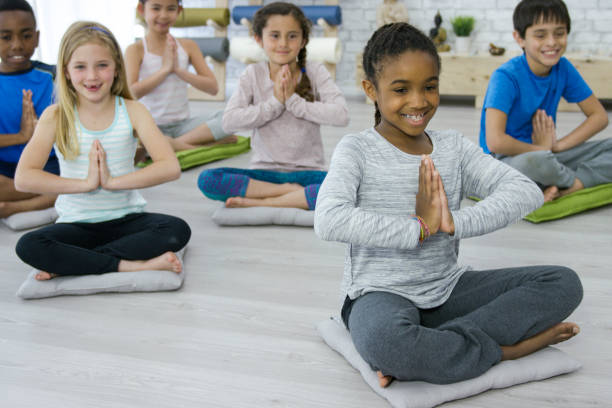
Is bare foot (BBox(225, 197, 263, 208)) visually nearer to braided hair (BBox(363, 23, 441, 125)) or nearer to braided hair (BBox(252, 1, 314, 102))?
braided hair (BBox(252, 1, 314, 102))

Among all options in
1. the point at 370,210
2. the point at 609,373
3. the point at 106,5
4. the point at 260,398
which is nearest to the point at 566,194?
the point at 609,373

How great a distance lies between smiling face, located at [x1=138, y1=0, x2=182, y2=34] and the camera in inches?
110

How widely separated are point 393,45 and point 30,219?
4.70 feet

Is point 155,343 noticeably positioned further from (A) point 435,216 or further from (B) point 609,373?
(B) point 609,373

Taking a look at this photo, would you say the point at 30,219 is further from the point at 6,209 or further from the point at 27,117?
the point at 27,117

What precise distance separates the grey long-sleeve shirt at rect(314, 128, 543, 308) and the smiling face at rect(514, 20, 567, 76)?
1.03 metres

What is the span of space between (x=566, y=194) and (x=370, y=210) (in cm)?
129

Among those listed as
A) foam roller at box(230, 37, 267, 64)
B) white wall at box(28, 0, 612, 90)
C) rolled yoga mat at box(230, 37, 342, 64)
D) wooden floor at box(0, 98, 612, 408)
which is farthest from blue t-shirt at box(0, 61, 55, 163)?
foam roller at box(230, 37, 267, 64)

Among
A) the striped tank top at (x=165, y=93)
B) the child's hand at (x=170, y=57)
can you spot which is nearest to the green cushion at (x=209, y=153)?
the striped tank top at (x=165, y=93)

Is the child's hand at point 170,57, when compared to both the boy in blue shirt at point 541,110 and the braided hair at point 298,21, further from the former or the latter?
the boy in blue shirt at point 541,110

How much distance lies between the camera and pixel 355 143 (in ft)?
4.06

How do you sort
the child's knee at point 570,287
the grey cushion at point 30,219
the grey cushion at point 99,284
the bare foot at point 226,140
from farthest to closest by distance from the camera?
the bare foot at point 226,140
the grey cushion at point 30,219
the grey cushion at point 99,284
the child's knee at point 570,287

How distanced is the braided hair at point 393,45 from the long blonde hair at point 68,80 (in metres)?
0.78

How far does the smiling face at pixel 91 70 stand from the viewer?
1.64 m
